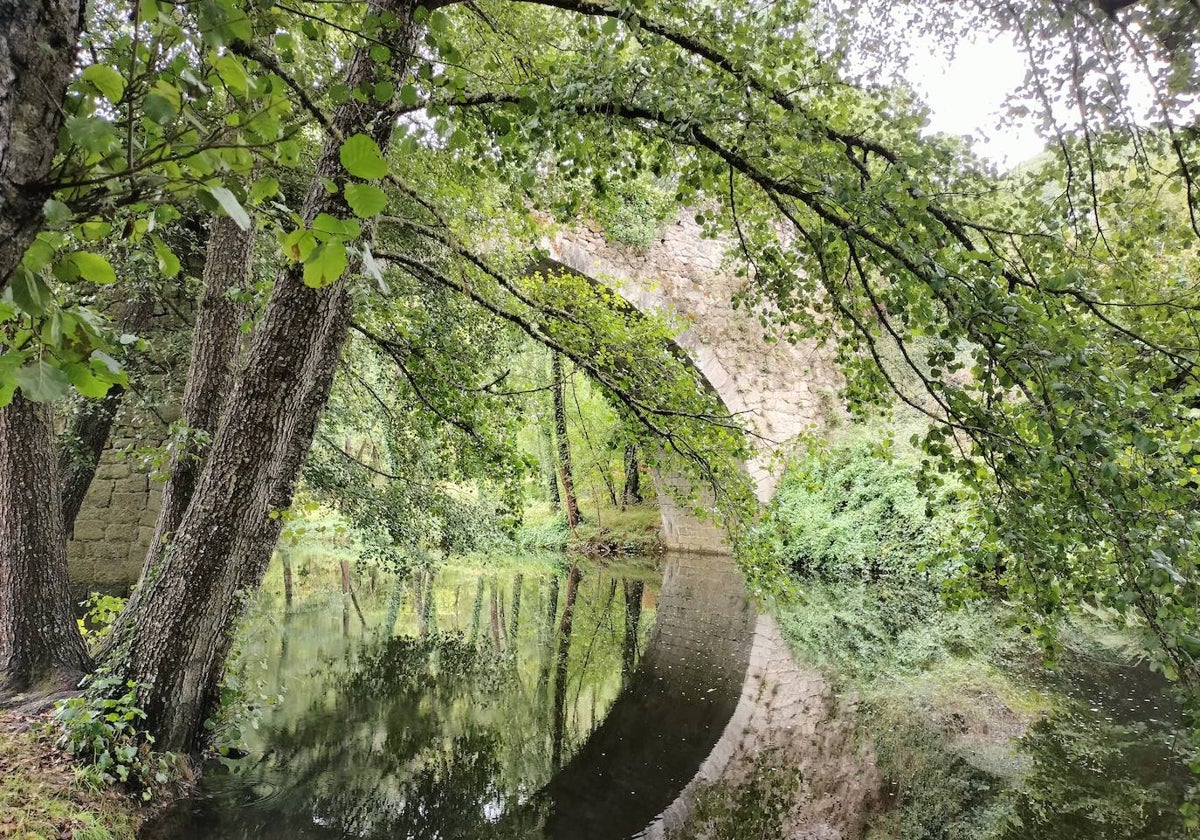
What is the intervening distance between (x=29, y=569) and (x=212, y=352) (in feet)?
4.90

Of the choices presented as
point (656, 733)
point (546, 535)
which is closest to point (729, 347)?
point (546, 535)

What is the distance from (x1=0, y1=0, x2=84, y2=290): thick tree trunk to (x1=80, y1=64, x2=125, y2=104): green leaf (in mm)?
56

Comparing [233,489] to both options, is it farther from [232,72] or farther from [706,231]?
[232,72]

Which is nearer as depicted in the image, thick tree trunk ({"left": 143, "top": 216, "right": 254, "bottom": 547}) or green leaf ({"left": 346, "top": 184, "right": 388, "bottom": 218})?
green leaf ({"left": 346, "top": 184, "right": 388, "bottom": 218})

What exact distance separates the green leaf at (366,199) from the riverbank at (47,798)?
3.31 metres

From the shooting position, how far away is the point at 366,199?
0.86m

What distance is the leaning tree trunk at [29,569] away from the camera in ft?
11.8

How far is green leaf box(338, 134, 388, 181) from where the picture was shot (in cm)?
83

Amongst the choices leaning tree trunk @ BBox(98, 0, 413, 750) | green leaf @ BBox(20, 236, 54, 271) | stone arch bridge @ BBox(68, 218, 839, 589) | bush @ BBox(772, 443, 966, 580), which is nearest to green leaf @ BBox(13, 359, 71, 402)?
green leaf @ BBox(20, 236, 54, 271)

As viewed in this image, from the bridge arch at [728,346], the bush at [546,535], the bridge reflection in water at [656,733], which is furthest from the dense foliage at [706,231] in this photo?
the bush at [546,535]

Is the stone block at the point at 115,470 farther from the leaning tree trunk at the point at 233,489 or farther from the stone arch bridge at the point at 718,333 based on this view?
the stone arch bridge at the point at 718,333

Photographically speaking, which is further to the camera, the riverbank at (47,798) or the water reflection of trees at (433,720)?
the water reflection of trees at (433,720)

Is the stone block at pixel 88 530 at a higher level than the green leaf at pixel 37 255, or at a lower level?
lower

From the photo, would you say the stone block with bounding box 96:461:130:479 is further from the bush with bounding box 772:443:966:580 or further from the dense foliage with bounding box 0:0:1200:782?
the bush with bounding box 772:443:966:580
